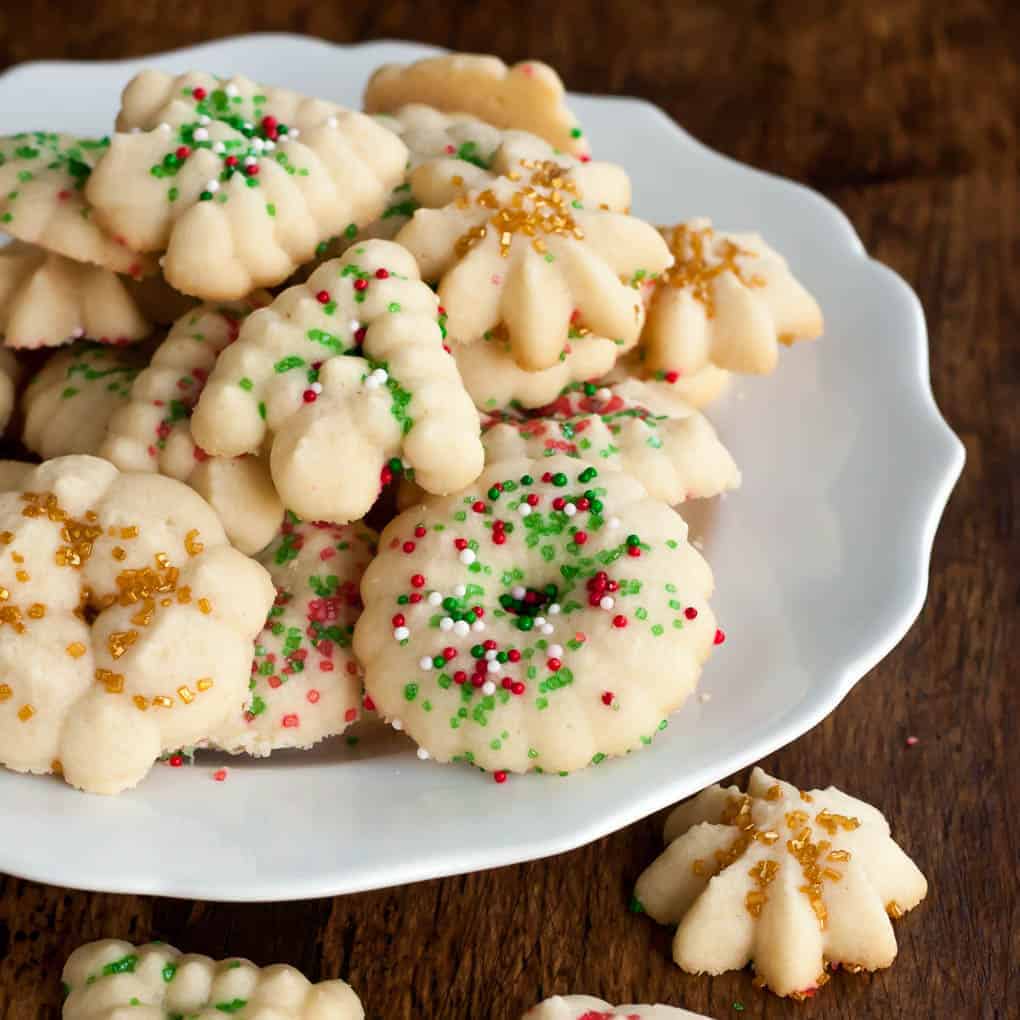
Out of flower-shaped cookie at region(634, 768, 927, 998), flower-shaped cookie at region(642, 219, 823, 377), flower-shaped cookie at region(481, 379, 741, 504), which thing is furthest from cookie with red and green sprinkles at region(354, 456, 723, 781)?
flower-shaped cookie at region(642, 219, 823, 377)

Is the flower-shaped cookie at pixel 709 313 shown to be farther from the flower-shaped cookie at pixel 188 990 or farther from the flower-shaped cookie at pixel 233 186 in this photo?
the flower-shaped cookie at pixel 188 990

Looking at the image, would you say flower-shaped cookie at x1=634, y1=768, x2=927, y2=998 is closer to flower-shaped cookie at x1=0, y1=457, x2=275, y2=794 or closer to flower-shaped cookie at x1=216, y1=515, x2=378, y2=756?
flower-shaped cookie at x1=216, y1=515, x2=378, y2=756

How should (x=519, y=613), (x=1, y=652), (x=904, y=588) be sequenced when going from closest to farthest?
(x=1, y=652), (x=519, y=613), (x=904, y=588)

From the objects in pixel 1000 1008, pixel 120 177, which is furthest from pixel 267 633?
pixel 1000 1008

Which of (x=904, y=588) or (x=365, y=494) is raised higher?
(x=365, y=494)

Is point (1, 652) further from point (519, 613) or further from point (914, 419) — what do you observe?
point (914, 419)

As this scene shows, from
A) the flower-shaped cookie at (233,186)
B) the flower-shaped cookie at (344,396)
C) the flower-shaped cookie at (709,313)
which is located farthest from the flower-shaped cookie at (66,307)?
the flower-shaped cookie at (709,313)

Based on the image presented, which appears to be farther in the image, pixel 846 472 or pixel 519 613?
pixel 846 472
